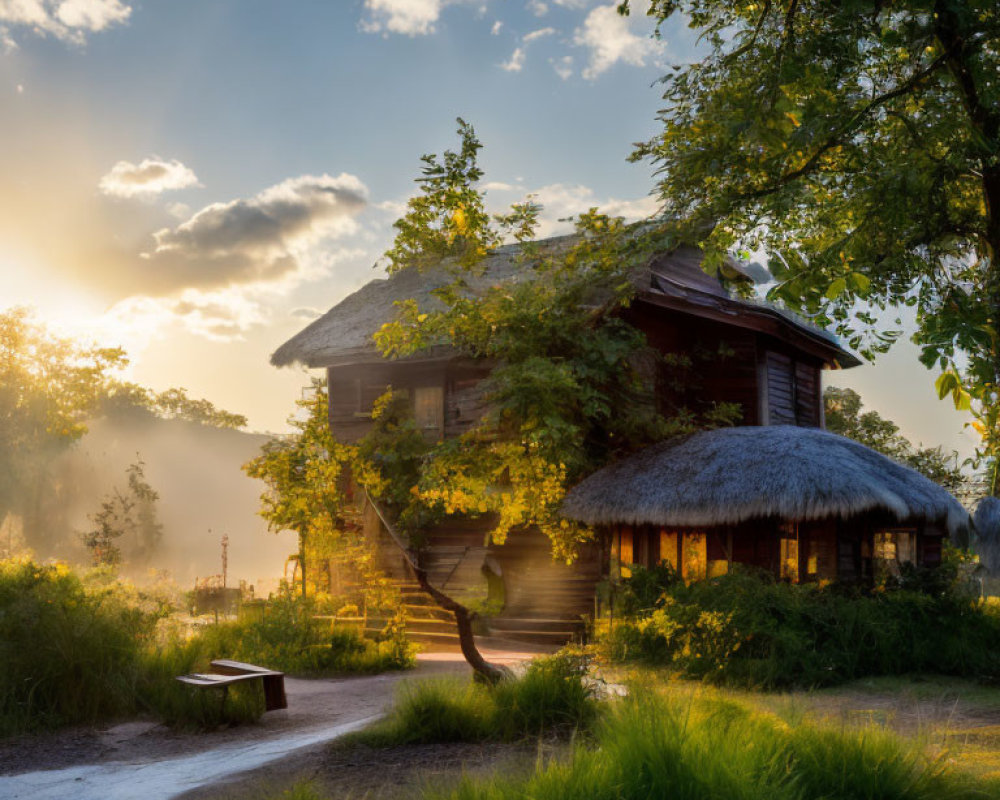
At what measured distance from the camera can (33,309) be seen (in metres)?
28.4

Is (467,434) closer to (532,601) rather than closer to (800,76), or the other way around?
(532,601)

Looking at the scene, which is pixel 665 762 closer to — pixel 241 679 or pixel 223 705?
pixel 241 679

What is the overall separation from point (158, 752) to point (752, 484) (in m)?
7.78

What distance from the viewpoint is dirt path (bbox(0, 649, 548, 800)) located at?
6840mm

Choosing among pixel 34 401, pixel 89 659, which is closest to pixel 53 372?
pixel 34 401

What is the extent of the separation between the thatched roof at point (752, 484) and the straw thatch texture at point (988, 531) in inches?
152

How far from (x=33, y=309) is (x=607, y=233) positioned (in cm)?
2099

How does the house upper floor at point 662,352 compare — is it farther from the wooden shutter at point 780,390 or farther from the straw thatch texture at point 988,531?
the straw thatch texture at point 988,531

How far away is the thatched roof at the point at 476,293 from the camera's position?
15977mm

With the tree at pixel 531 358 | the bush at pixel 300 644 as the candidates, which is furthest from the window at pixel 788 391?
the bush at pixel 300 644

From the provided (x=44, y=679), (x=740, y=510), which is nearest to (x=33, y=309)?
(x=44, y=679)

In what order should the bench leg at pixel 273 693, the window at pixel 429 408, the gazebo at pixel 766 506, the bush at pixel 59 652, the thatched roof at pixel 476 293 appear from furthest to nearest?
the window at pixel 429 408 < the thatched roof at pixel 476 293 < the gazebo at pixel 766 506 < the bench leg at pixel 273 693 < the bush at pixel 59 652

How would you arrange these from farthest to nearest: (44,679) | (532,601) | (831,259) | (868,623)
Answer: (532,601)
(868,623)
(44,679)
(831,259)

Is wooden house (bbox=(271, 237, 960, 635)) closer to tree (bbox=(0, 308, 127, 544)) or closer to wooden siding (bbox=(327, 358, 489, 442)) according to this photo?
wooden siding (bbox=(327, 358, 489, 442))
